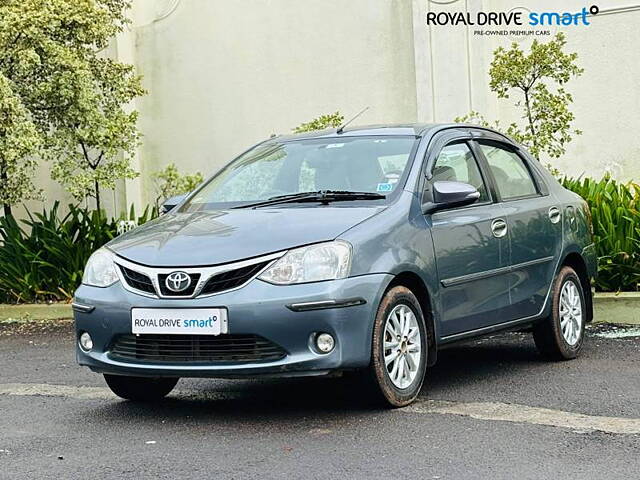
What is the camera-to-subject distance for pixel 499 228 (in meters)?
7.33

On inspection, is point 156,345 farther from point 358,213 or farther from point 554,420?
point 554,420

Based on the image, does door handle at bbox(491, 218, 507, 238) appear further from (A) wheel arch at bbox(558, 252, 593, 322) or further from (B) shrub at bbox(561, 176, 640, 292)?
(B) shrub at bbox(561, 176, 640, 292)

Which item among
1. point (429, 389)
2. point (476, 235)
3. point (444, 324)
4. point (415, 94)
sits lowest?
point (429, 389)

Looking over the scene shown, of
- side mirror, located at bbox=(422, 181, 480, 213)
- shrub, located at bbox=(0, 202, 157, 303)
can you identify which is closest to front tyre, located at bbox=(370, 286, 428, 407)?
side mirror, located at bbox=(422, 181, 480, 213)

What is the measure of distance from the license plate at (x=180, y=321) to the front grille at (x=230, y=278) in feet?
0.39

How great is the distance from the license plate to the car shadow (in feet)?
1.94

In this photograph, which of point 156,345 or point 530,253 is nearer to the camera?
point 156,345

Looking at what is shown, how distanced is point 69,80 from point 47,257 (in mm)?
1898

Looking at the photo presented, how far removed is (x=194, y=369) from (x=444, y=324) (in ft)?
5.02

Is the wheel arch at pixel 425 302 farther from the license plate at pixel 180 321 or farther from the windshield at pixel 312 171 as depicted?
the license plate at pixel 180 321

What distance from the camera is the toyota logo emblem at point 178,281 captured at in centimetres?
602

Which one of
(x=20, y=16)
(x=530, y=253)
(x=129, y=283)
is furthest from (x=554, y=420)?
(x=20, y=16)

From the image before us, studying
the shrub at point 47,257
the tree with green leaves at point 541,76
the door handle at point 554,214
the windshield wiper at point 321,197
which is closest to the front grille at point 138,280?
the windshield wiper at point 321,197

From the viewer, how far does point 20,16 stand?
11461mm
